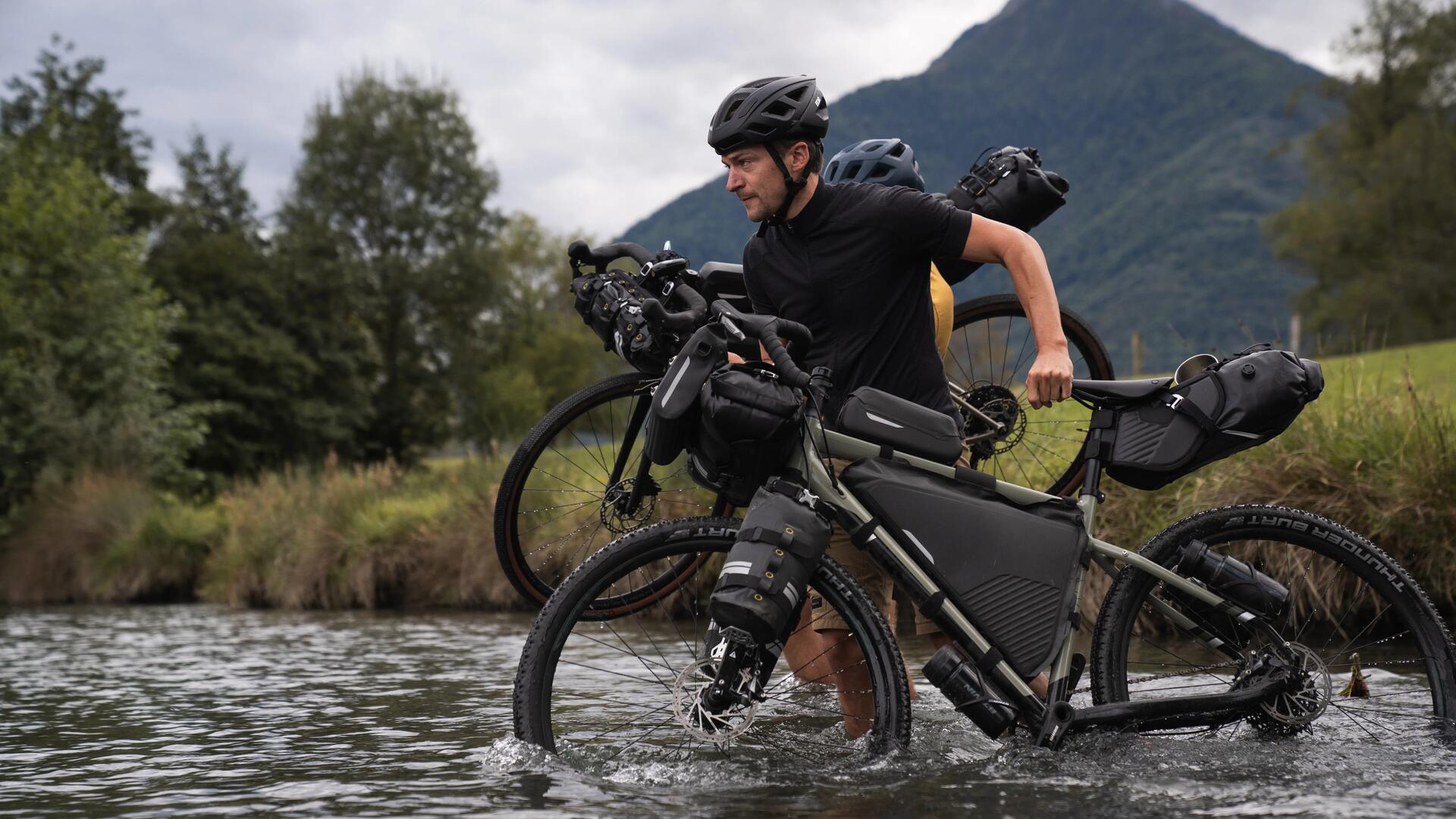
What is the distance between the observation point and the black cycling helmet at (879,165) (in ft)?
17.3

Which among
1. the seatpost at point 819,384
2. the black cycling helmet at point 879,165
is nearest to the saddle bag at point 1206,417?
the seatpost at point 819,384

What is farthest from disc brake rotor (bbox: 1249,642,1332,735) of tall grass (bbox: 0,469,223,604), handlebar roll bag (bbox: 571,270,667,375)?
tall grass (bbox: 0,469,223,604)

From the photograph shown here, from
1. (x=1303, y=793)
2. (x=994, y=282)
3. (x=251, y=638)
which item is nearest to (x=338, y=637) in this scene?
(x=251, y=638)

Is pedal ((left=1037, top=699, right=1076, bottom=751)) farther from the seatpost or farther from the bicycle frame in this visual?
the seatpost

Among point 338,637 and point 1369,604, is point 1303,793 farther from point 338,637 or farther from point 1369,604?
point 338,637

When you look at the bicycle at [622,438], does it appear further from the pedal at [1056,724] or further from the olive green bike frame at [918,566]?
the pedal at [1056,724]

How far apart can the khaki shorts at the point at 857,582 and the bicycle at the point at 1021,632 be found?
0.30ft

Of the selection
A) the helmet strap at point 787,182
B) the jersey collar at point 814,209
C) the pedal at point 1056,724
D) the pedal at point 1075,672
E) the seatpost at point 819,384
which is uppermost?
the helmet strap at point 787,182

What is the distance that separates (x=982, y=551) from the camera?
4070mm

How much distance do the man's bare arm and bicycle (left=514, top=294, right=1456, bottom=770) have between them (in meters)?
0.22

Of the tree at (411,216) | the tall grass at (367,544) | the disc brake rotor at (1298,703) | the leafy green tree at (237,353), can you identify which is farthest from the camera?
the tree at (411,216)

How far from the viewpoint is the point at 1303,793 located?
372 cm

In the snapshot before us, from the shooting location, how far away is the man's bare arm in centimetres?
404

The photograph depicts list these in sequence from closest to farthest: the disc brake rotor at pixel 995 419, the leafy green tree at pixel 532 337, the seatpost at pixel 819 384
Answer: the seatpost at pixel 819 384, the disc brake rotor at pixel 995 419, the leafy green tree at pixel 532 337
